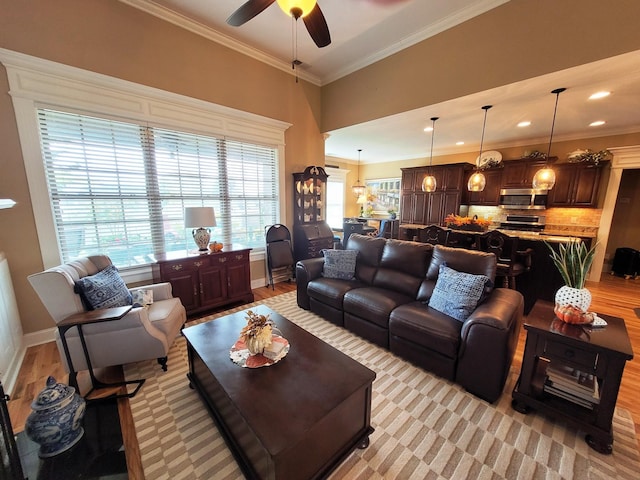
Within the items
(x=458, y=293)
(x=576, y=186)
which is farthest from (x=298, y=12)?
(x=576, y=186)

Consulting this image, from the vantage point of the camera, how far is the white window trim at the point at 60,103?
232 cm

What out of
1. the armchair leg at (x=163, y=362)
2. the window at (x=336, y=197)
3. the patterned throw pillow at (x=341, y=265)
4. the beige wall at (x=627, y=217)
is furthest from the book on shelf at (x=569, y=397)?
the window at (x=336, y=197)

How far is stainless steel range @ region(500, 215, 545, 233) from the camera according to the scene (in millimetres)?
5715

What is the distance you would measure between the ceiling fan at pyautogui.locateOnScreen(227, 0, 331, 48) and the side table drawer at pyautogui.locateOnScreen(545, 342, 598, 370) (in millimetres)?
2891

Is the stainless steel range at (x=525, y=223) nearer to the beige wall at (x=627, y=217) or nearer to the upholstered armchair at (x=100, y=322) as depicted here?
the beige wall at (x=627, y=217)

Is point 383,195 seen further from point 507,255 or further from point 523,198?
point 507,255

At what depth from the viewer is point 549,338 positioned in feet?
5.27

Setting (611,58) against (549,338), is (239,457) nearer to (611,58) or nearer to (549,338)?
(549,338)

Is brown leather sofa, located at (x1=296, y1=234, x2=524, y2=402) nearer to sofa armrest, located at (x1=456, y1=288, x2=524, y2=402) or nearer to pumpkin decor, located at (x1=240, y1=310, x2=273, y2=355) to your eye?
sofa armrest, located at (x1=456, y1=288, x2=524, y2=402)

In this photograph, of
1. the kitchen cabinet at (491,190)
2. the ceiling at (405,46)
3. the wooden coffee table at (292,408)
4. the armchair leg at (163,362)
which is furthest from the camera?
the kitchen cabinet at (491,190)

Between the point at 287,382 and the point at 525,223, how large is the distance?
6.73 meters

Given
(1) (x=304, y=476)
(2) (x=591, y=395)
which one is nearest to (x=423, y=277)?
(2) (x=591, y=395)

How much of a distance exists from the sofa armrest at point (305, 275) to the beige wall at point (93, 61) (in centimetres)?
259

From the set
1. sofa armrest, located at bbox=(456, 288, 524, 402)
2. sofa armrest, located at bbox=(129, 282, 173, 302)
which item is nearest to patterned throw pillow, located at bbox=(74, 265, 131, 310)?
sofa armrest, located at bbox=(129, 282, 173, 302)
